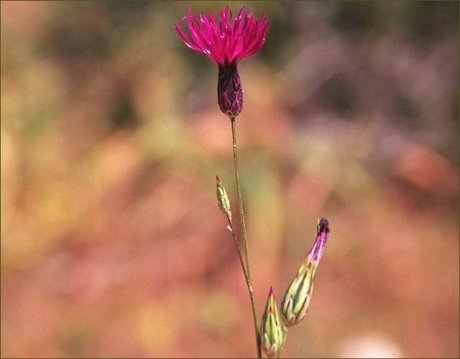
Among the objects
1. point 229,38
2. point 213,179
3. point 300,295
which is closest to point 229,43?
point 229,38

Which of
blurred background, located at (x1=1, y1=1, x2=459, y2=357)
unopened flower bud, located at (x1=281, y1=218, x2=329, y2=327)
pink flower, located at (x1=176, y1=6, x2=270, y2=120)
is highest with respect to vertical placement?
blurred background, located at (x1=1, y1=1, x2=459, y2=357)

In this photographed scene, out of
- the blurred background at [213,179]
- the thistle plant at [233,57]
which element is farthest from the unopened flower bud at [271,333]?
the blurred background at [213,179]

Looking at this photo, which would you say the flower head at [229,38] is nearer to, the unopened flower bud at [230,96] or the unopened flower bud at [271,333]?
the unopened flower bud at [230,96]

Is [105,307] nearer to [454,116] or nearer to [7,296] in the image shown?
[7,296]

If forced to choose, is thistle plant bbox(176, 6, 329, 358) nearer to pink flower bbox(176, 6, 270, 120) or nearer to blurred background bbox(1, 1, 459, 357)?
pink flower bbox(176, 6, 270, 120)

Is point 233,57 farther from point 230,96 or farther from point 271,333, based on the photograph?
point 271,333

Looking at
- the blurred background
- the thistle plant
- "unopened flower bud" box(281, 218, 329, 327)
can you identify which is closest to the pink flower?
the thistle plant

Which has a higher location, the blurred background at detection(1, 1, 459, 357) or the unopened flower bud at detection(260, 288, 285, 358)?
the blurred background at detection(1, 1, 459, 357)
